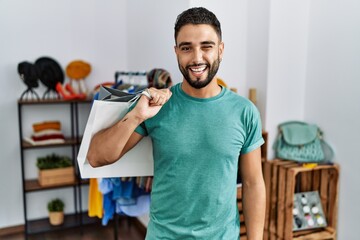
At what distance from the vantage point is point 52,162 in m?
3.31

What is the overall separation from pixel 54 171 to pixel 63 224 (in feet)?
1.73

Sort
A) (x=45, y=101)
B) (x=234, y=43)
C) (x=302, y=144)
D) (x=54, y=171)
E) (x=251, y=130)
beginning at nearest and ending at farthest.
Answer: (x=251, y=130), (x=302, y=144), (x=234, y=43), (x=45, y=101), (x=54, y=171)

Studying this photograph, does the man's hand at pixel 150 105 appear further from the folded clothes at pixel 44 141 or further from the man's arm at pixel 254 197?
the folded clothes at pixel 44 141

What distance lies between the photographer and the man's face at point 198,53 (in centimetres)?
120

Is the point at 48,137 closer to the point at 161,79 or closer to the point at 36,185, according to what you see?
the point at 36,185

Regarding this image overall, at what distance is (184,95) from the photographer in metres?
1.30

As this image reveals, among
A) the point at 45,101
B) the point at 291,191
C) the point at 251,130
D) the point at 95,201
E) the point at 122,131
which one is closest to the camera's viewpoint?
the point at 122,131

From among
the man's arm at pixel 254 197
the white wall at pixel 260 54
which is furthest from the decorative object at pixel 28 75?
the man's arm at pixel 254 197

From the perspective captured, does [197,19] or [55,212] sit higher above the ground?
[197,19]

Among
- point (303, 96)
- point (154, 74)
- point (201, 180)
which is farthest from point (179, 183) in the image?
point (303, 96)

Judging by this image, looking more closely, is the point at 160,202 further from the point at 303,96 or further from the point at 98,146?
the point at 303,96

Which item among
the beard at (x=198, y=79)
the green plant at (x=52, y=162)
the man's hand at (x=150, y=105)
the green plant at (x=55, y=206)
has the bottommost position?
the green plant at (x=55, y=206)

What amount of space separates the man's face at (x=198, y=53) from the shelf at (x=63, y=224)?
2580mm

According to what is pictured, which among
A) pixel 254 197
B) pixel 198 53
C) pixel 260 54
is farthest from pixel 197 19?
pixel 260 54
